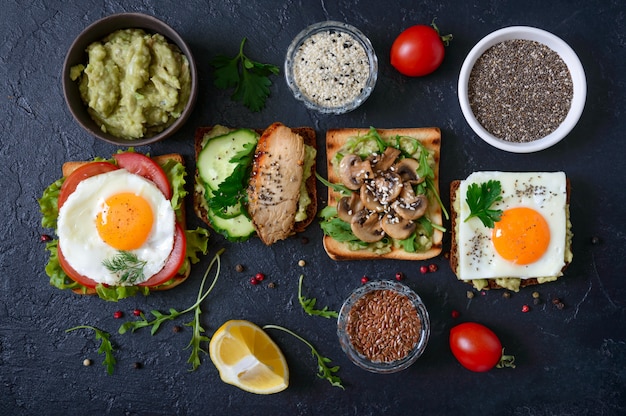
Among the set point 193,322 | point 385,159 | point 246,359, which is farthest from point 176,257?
point 385,159

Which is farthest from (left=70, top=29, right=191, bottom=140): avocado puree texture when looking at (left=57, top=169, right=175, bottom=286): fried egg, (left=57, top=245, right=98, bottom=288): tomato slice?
(left=57, top=245, right=98, bottom=288): tomato slice

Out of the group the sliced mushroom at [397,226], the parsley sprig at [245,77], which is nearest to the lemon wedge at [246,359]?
the sliced mushroom at [397,226]

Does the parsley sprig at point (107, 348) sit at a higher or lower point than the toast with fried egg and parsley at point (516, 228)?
lower

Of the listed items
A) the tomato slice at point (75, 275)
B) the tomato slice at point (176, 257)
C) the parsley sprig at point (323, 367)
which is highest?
the tomato slice at point (176, 257)

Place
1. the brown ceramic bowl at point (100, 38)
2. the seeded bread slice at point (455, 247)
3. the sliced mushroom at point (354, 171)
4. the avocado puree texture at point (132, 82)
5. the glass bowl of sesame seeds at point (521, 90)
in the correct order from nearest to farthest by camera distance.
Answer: the avocado puree texture at point (132, 82)
the brown ceramic bowl at point (100, 38)
the sliced mushroom at point (354, 171)
the glass bowl of sesame seeds at point (521, 90)
the seeded bread slice at point (455, 247)

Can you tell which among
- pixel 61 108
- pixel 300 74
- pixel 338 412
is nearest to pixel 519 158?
pixel 300 74

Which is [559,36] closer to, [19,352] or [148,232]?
[148,232]

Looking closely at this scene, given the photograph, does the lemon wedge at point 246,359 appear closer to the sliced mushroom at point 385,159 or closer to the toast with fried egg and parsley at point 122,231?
the toast with fried egg and parsley at point 122,231

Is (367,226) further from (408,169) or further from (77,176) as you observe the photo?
(77,176)
